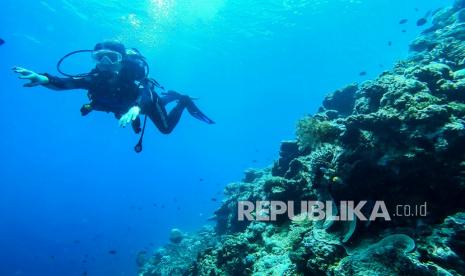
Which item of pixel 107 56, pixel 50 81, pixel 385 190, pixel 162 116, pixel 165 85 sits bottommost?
pixel 385 190

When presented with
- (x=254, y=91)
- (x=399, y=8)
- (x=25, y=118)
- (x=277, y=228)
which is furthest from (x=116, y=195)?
(x=277, y=228)

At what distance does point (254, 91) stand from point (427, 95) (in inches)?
3276

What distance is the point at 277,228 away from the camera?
7.20 meters

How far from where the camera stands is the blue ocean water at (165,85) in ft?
124

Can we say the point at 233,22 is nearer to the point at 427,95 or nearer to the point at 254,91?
the point at 427,95

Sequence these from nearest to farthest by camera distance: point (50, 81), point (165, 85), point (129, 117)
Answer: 1. point (129, 117)
2. point (50, 81)
3. point (165, 85)

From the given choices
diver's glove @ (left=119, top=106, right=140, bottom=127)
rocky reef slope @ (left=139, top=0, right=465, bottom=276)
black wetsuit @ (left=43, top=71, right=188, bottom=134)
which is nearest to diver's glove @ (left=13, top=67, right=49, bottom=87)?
black wetsuit @ (left=43, top=71, right=188, bottom=134)

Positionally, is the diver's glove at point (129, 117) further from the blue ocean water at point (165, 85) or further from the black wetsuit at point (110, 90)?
the blue ocean water at point (165, 85)

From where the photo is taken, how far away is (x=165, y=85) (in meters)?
66.8

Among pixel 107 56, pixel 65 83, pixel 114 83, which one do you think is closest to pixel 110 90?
pixel 114 83

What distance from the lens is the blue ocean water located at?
1489 inches

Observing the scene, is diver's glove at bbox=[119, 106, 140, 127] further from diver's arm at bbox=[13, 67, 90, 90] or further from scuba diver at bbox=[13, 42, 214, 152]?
diver's arm at bbox=[13, 67, 90, 90]

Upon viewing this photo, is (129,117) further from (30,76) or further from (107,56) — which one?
(107,56)

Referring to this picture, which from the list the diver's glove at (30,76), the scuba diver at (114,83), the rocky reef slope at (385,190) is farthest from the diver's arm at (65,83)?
the rocky reef slope at (385,190)
